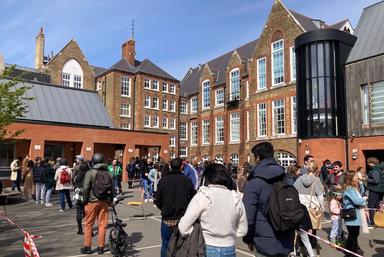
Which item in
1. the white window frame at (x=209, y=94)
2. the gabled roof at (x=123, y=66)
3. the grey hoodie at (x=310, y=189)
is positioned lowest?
the grey hoodie at (x=310, y=189)

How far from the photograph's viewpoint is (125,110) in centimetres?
4516

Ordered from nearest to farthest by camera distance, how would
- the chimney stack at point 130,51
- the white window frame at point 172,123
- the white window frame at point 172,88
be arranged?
the chimney stack at point 130,51 → the white window frame at point 172,123 → the white window frame at point 172,88

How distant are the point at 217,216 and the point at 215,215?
0.08ft

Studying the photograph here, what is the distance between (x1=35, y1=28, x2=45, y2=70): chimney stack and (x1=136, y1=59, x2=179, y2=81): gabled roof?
41.2ft

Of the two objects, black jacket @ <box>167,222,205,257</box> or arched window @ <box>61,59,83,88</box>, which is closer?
black jacket @ <box>167,222,205,257</box>

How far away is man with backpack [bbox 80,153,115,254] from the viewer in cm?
711

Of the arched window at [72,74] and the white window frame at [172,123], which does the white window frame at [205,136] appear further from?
the arched window at [72,74]

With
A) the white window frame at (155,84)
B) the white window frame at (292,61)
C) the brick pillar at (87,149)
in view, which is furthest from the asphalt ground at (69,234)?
the white window frame at (155,84)

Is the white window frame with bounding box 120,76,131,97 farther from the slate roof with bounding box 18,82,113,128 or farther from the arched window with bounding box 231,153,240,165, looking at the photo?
the arched window with bounding box 231,153,240,165

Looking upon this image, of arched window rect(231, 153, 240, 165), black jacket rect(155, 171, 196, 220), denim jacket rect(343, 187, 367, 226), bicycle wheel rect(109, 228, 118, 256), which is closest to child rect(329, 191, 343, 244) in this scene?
denim jacket rect(343, 187, 367, 226)

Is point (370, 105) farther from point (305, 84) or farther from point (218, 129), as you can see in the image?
point (218, 129)

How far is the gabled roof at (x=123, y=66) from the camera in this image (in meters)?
45.1

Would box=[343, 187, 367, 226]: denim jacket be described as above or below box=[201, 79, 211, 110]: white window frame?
below

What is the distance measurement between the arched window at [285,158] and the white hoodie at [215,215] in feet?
83.8
